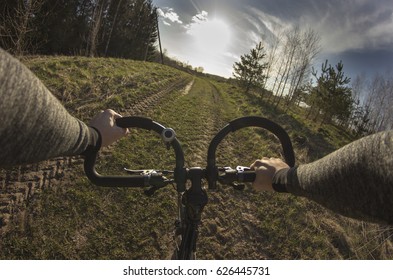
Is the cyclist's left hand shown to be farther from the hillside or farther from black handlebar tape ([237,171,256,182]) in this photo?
the hillside

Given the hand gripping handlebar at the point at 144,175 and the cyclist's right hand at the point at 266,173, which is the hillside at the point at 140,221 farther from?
the cyclist's right hand at the point at 266,173

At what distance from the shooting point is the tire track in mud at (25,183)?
140 inches

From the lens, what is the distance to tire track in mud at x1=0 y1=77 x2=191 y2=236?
11.6 ft

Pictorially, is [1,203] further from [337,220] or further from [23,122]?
[337,220]

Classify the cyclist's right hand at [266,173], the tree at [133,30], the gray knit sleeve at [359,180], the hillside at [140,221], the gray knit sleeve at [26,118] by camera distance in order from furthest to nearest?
the tree at [133,30] < the hillside at [140,221] < the cyclist's right hand at [266,173] < the gray knit sleeve at [359,180] < the gray knit sleeve at [26,118]

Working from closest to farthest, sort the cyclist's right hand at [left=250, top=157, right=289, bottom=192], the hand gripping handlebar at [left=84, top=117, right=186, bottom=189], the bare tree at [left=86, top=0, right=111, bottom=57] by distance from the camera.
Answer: the hand gripping handlebar at [left=84, top=117, right=186, bottom=189], the cyclist's right hand at [left=250, top=157, right=289, bottom=192], the bare tree at [left=86, top=0, right=111, bottom=57]

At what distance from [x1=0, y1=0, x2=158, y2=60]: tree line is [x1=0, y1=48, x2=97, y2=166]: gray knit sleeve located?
28.8ft

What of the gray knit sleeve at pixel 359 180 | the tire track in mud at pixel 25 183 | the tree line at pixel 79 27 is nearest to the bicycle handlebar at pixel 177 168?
the gray knit sleeve at pixel 359 180

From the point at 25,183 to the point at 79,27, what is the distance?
2364 cm

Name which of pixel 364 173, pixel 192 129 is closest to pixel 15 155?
pixel 364 173

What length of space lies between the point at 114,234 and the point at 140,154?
2560 mm

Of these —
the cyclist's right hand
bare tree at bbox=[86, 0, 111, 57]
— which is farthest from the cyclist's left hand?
bare tree at bbox=[86, 0, 111, 57]

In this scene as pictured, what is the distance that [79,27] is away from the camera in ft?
76.9

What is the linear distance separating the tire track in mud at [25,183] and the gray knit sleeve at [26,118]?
3.31 metres
